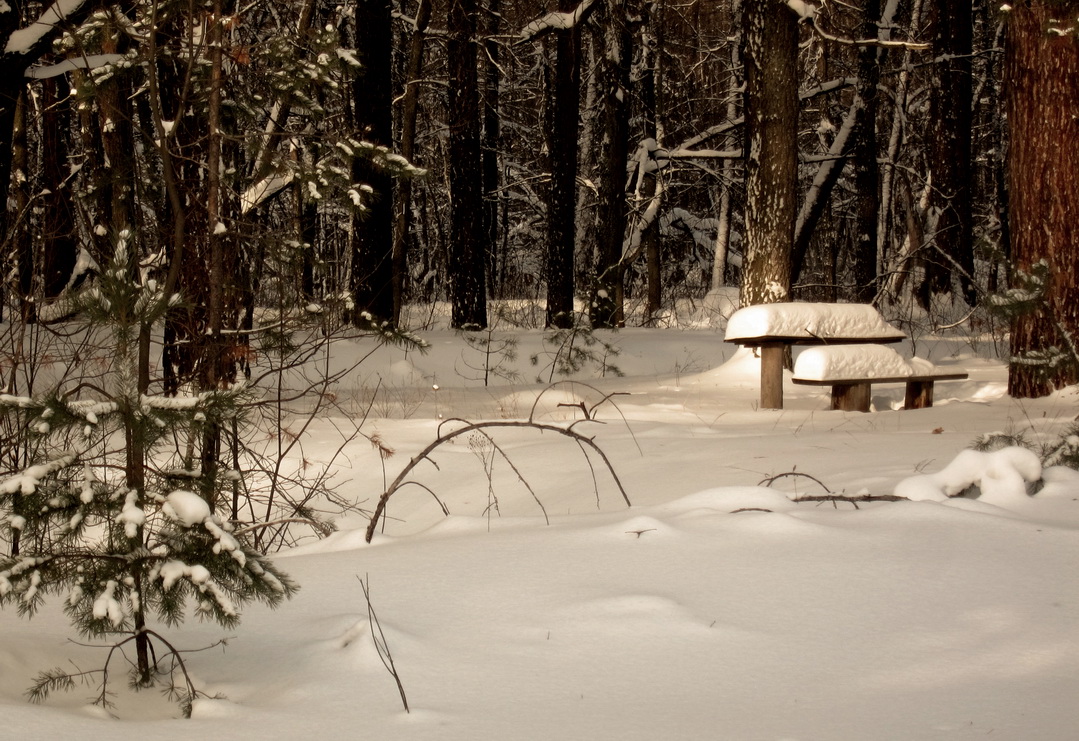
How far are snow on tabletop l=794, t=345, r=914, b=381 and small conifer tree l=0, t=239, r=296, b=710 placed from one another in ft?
20.1

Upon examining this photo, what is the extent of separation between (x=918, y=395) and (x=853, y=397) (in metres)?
0.71

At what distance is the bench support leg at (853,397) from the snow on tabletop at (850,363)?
0.58ft

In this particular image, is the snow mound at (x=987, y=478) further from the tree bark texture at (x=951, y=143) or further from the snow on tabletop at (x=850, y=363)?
the tree bark texture at (x=951, y=143)

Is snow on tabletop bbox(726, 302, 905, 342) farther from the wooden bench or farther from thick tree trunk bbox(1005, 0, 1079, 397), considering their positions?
thick tree trunk bbox(1005, 0, 1079, 397)

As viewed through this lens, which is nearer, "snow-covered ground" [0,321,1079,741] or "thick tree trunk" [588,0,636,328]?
"snow-covered ground" [0,321,1079,741]

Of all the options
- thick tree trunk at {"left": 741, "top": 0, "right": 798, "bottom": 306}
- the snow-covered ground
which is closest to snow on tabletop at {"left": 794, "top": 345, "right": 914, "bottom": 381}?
thick tree trunk at {"left": 741, "top": 0, "right": 798, "bottom": 306}

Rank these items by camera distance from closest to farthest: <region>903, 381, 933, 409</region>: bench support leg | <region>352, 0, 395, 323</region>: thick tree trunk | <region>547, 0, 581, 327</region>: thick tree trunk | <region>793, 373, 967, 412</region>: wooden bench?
<region>793, 373, 967, 412</region>: wooden bench < <region>903, 381, 933, 409</region>: bench support leg < <region>352, 0, 395, 323</region>: thick tree trunk < <region>547, 0, 581, 327</region>: thick tree trunk

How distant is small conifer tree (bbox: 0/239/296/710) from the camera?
2172mm

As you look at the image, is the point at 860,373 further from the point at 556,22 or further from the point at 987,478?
the point at 556,22

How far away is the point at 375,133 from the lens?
12.6m

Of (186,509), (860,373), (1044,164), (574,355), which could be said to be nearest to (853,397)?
(860,373)

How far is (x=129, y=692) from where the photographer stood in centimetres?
236

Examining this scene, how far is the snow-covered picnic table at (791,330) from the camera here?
7887 mm

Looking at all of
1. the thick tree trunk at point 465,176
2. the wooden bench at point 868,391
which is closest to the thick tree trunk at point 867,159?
the thick tree trunk at point 465,176
